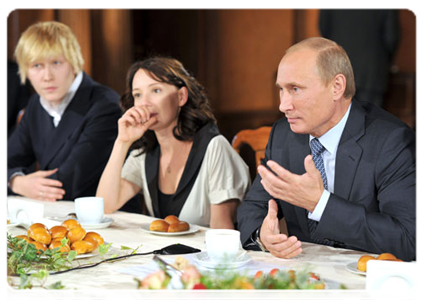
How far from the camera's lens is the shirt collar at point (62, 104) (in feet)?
9.42

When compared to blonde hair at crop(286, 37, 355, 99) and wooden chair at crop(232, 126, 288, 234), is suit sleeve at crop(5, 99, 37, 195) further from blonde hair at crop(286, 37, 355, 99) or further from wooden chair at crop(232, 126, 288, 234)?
blonde hair at crop(286, 37, 355, 99)

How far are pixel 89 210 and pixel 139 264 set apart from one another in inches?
19.9

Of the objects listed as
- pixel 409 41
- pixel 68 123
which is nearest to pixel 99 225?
pixel 68 123

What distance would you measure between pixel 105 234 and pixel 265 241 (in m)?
0.52

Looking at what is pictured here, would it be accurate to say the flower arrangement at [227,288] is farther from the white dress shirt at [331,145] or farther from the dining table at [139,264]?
the white dress shirt at [331,145]

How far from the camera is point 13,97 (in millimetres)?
3889

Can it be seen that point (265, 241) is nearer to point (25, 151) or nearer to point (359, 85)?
point (25, 151)

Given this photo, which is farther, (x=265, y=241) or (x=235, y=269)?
(x=265, y=241)

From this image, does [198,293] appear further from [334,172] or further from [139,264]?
[334,172]

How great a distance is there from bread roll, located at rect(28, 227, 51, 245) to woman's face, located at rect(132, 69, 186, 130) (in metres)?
0.88

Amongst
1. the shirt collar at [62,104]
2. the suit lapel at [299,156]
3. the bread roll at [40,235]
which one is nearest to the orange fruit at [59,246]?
the bread roll at [40,235]

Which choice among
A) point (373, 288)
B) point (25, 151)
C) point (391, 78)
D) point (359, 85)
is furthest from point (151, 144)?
point (391, 78)

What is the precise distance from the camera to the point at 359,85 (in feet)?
20.0

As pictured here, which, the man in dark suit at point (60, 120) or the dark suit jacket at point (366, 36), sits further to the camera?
the dark suit jacket at point (366, 36)
